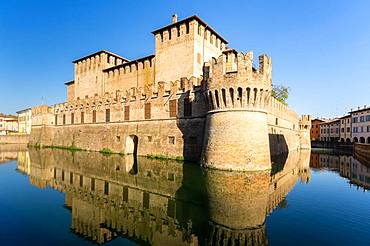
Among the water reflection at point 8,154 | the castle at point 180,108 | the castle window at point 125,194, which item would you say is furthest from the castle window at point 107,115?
the castle window at point 125,194

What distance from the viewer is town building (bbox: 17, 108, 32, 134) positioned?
246 ft

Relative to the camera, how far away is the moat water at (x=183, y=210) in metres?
6.73

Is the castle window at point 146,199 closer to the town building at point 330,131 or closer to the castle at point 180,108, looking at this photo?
the castle at point 180,108

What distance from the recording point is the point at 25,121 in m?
77.6

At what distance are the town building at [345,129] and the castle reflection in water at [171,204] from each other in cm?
5921

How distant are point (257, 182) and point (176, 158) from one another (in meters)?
10.1

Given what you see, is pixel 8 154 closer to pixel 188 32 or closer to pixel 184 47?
pixel 184 47

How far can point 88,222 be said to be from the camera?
8.05 metres

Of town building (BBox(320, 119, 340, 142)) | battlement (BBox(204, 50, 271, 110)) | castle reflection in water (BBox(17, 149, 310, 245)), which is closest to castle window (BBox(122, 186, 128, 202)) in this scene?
castle reflection in water (BBox(17, 149, 310, 245))

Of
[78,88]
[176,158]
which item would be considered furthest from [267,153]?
[78,88]

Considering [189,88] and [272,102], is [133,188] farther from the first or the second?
[272,102]

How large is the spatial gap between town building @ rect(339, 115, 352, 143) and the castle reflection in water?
2331 inches

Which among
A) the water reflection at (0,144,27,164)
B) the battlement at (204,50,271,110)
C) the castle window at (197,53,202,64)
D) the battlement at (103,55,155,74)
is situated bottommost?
the water reflection at (0,144,27,164)

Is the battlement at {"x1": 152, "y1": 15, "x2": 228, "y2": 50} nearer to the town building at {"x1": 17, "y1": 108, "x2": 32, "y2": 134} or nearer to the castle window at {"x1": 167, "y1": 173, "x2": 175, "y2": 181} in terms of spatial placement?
the castle window at {"x1": 167, "y1": 173, "x2": 175, "y2": 181}
